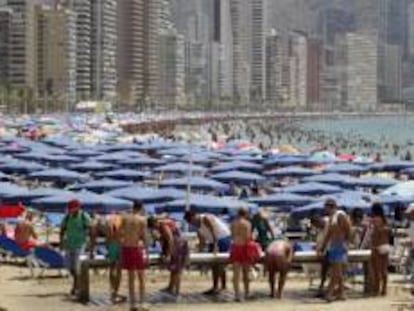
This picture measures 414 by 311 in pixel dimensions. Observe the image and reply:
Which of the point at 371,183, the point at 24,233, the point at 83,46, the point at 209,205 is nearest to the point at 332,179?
the point at 371,183

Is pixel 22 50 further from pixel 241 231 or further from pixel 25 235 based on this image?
pixel 241 231

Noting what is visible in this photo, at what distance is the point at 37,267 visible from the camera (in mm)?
16062

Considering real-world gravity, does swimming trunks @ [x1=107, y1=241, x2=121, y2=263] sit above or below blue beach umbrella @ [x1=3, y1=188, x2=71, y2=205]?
above

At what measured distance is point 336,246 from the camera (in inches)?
484

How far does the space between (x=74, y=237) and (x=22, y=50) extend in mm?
144533

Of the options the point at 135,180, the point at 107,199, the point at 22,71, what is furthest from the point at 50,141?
the point at 22,71

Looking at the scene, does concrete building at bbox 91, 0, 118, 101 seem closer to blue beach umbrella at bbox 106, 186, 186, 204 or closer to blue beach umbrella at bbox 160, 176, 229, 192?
blue beach umbrella at bbox 160, 176, 229, 192

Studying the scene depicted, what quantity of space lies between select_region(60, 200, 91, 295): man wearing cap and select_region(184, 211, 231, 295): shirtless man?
1.37 meters

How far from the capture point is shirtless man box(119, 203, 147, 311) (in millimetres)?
11648

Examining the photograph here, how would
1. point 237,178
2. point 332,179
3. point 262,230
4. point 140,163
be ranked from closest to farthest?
point 262,230 → point 332,179 → point 237,178 → point 140,163

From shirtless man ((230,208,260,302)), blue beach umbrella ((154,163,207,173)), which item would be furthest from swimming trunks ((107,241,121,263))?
blue beach umbrella ((154,163,207,173))

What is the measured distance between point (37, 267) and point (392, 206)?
9.53 meters

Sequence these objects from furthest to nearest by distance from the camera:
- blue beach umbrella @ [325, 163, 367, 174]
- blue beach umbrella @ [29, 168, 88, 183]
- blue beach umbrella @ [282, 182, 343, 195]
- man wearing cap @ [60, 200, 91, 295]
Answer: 1. blue beach umbrella @ [325, 163, 367, 174]
2. blue beach umbrella @ [29, 168, 88, 183]
3. blue beach umbrella @ [282, 182, 343, 195]
4. man wearing cap @ [60, 200, 91, 295]

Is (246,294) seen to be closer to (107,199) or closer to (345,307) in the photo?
(345,307)
